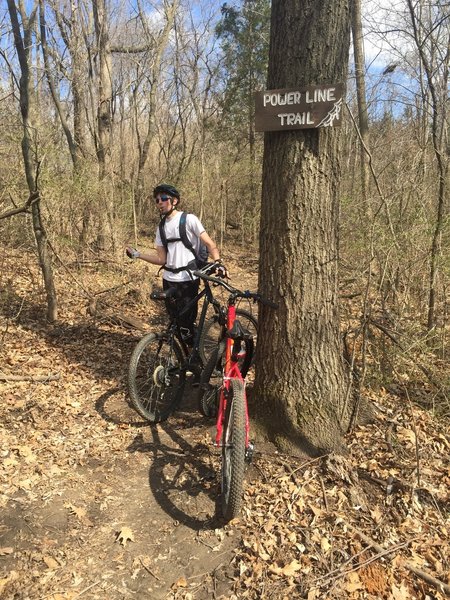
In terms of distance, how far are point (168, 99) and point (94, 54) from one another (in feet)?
26.6

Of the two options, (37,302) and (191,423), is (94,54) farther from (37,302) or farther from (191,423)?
(191,423)

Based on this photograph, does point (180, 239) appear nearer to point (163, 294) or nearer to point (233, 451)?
point (163, 294)

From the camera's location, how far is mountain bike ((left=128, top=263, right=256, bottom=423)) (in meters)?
3.74

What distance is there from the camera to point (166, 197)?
3846 millimetres

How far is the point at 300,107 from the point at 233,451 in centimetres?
227

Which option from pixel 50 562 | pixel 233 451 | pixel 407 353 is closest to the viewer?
pixel 50 562

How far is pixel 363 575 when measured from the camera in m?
2.37

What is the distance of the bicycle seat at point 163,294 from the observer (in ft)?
12.4

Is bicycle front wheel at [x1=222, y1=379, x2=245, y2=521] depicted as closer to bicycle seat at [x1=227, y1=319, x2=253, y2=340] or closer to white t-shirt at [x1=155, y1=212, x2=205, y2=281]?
bicycle seat at [x1=227, y1=319, x2=253, y2=340]

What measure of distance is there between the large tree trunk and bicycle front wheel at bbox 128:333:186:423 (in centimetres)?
94

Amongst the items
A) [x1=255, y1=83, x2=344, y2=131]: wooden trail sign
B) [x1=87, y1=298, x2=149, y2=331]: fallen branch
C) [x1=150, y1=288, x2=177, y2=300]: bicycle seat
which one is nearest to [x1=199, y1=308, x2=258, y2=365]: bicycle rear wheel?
[x1=150, y1=288, x2=177, y2=300]: bicycle seat

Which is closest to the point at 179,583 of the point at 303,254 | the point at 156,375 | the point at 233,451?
the point at 233,451

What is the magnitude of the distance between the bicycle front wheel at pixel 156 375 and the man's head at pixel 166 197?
46.1 inches

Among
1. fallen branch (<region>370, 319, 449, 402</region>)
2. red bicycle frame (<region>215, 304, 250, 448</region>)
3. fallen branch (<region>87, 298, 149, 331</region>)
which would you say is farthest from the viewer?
fallen branch (<region>87, 298, 149, 331</region>)
